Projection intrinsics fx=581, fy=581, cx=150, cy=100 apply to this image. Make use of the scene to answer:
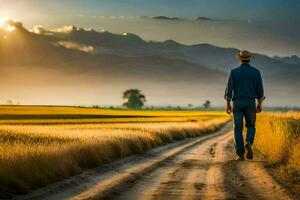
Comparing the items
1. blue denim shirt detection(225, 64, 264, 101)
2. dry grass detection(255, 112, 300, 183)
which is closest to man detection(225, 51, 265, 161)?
blue denim shirt detection(225, 64, 264, 101)

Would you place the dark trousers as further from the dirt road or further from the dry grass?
the dry grass

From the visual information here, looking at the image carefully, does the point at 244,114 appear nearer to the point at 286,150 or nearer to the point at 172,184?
the point at 286,150

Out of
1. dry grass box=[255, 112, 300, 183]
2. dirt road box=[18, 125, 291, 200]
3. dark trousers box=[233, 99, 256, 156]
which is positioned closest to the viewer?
dirt road box=[18, 125, 291, 200]

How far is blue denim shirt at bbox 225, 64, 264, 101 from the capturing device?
16250mm

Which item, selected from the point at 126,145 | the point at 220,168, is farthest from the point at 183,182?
the point at 126,145

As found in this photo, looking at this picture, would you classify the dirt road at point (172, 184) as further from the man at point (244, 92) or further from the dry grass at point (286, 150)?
the man at point (244, 92)

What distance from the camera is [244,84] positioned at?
1625 cm

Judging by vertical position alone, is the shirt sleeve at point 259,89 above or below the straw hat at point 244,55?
below

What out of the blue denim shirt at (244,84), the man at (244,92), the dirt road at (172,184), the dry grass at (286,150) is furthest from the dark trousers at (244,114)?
the dry grass at (286,150)

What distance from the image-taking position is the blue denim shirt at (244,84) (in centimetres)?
1625

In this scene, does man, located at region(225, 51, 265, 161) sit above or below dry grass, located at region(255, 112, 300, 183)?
above

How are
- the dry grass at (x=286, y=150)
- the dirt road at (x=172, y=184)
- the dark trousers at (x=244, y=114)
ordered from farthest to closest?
the dark trousers at (x=244, y=114) → the dry grass at (x=286, y=150) → the dirt road at (x=172, y=184)

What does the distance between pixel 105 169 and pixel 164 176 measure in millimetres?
2812

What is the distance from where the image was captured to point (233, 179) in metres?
12.7
